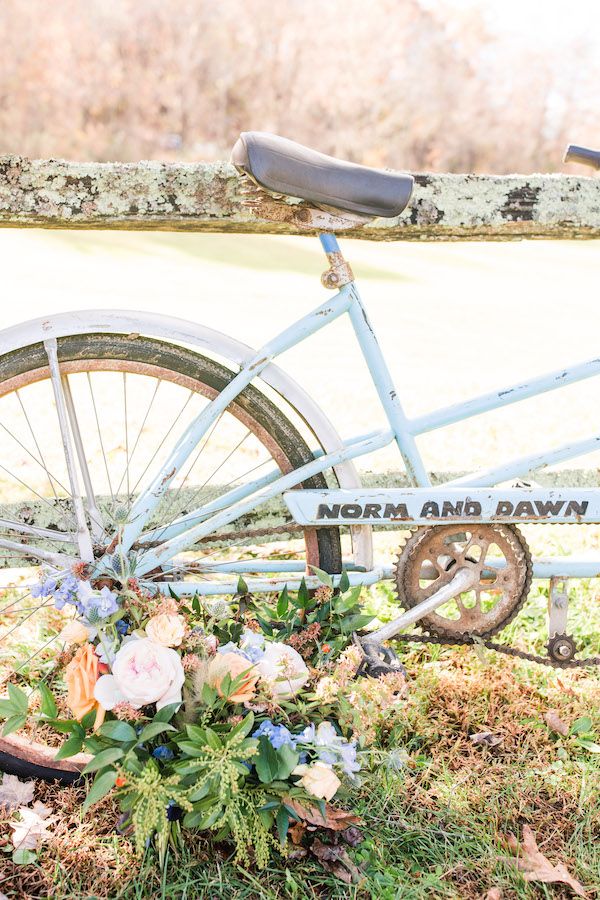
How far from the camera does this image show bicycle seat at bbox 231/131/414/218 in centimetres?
169

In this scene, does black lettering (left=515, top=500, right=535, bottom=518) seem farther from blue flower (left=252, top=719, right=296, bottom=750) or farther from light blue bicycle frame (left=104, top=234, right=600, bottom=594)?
blue flower (left=252, top=719, right=296, bottom=750)

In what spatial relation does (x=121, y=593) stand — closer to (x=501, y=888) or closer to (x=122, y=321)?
(x=122, y=321)

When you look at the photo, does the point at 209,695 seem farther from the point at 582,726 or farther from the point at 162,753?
the point at 582,726

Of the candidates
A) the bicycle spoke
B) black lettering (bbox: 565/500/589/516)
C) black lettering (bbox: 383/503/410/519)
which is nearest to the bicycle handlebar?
black lettering (bbox: 565/500/589/516)

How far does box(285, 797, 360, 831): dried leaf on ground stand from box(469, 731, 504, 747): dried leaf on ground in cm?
50

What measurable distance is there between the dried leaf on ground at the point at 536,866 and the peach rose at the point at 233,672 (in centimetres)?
66

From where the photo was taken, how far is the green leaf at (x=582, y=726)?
6.77 feet

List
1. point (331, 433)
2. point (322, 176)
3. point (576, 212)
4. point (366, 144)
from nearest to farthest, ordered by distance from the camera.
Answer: point (322, 176) → point (331, 433) → point (576, 212) → point (366, 144)

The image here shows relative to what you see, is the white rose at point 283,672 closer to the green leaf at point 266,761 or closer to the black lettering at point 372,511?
the green leaf at point 266,761

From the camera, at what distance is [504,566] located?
2.08 meters

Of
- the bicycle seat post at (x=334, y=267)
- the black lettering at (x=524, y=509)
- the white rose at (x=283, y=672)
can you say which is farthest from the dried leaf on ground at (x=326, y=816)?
the bicycle seat post at (x=334, y=267)

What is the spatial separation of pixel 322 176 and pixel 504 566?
3.57ft

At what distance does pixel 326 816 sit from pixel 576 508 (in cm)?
94

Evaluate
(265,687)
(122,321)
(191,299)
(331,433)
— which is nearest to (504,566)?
(331,433)
